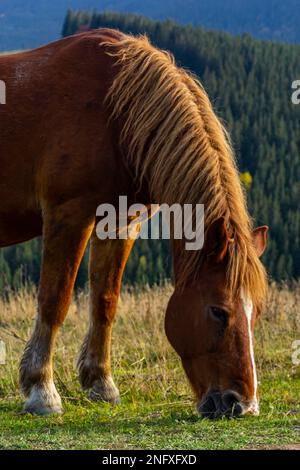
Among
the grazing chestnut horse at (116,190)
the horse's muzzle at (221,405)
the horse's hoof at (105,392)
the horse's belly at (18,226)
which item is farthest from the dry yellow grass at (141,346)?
the horse's muzzle at (221,405)

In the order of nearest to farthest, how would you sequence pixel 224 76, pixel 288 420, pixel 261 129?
pixel 288 420, pixel 261 129, pixel 224 76

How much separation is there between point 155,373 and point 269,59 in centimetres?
8048

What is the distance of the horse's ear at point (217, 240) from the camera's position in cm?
491

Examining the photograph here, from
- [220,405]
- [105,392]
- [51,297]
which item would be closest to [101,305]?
[105,392]

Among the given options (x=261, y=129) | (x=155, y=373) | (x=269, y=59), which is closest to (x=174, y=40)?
(x=269, y=59)

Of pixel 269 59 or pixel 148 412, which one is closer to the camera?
pixel 148 412

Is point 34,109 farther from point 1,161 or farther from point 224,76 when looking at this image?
point 224,76

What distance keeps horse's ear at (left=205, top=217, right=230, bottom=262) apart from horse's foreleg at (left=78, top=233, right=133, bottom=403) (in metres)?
1.35

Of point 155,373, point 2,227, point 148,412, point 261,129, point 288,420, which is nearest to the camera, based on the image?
point 288,420

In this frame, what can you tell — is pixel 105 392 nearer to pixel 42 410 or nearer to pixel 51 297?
pixel 42 410

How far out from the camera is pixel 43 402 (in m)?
5.61

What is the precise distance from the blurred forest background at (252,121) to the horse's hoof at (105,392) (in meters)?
32.1
